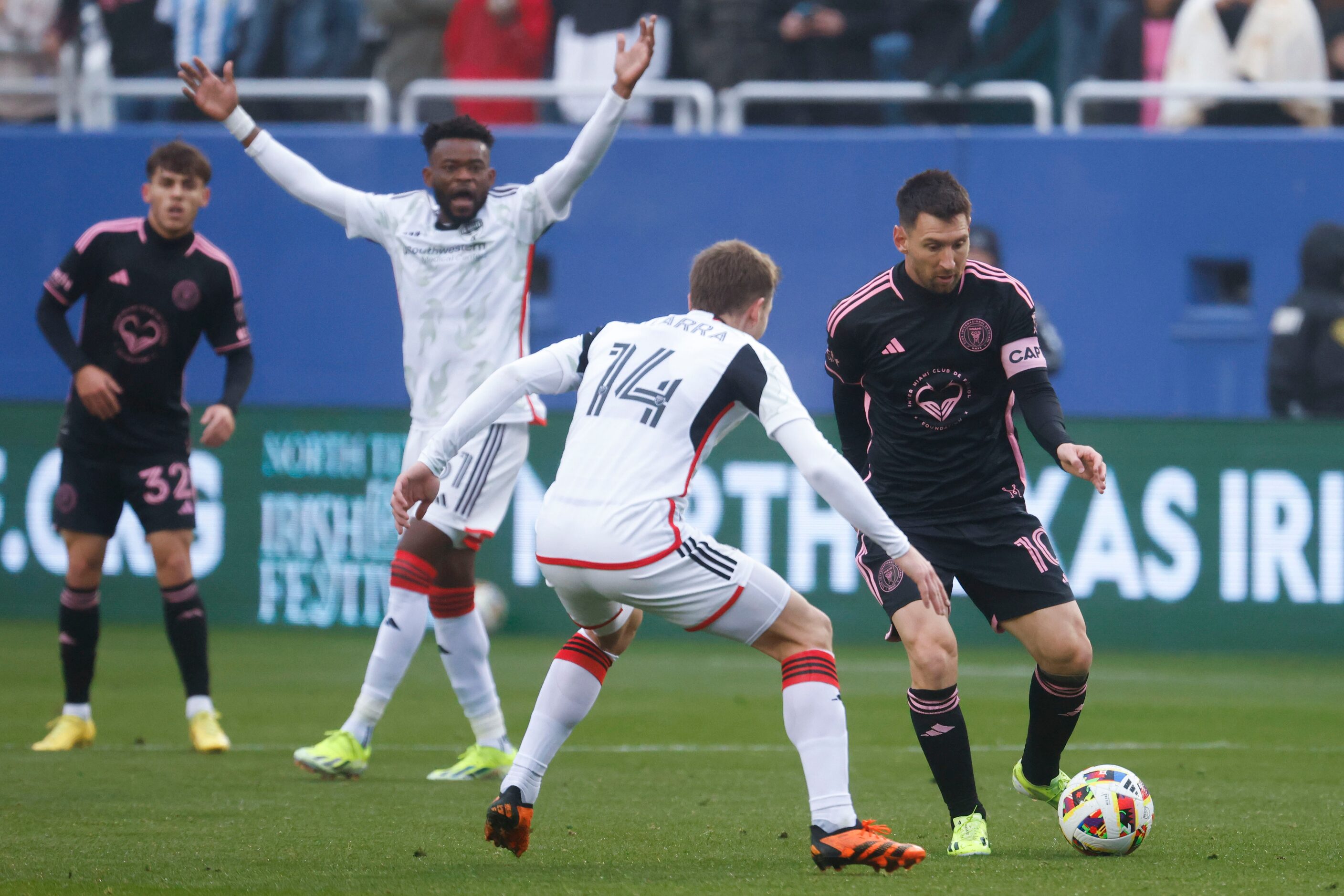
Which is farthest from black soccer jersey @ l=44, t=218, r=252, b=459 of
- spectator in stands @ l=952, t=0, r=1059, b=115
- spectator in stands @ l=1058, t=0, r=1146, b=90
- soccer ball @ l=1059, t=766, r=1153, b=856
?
spectator in stands @ l=1058, t=0, r=1146, b=90

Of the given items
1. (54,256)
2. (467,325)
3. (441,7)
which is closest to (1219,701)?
(467,325)

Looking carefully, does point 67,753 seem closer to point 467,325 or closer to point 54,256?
point 467,325

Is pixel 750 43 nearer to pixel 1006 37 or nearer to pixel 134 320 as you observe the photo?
pixel 1006 37

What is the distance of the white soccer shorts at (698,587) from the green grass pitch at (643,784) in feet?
2.38

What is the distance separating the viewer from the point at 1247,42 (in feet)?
46.7

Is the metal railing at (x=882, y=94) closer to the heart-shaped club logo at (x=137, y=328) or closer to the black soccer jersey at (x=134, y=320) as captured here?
the black soccer jersey at (x=134, y=320)

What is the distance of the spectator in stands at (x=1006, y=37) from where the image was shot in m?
14.3

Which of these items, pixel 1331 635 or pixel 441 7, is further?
pixel 441 7

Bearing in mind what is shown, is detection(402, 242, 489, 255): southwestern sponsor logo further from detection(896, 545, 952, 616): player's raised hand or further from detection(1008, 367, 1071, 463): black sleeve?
detection(896, 545, 952, 616): player's raised hand

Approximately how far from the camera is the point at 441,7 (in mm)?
14992

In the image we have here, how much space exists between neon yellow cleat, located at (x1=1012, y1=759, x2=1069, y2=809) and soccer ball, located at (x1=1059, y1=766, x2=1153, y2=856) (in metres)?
0.55

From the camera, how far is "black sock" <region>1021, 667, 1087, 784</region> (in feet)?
19.6

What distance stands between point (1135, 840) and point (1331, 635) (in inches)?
277

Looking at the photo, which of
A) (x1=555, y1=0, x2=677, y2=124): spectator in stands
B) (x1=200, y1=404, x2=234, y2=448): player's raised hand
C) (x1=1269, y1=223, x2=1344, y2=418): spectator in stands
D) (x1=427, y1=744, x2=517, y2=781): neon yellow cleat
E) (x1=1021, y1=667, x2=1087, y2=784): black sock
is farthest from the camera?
→ (x1=555, y1=0, x2=677, y2=124): spectator in stands
